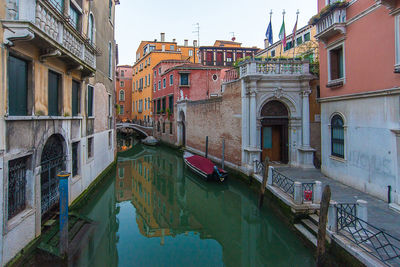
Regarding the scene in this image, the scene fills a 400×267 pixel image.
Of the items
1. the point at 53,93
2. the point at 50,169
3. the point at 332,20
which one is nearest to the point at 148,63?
the point at 332,20

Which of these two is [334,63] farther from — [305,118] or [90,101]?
[90,101]

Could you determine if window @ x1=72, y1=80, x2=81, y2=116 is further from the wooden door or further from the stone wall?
the wooden door

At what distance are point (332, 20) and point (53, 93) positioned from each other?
853 centimetres

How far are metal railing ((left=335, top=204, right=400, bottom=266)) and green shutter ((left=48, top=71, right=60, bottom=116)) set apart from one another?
6.86m

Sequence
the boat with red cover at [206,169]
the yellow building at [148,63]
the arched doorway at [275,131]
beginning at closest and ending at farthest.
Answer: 1. the arched doorway at [275,131]
2. the boat with red cover at [206,169]
3. the yellow building at [148,63]

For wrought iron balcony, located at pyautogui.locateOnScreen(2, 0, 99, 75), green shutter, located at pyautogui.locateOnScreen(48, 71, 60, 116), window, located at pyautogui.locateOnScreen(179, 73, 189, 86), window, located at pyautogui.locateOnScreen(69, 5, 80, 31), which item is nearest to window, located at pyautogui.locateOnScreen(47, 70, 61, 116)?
green shutter, located at pyautogui.locateOnScreen(48, 71, 60, 116)

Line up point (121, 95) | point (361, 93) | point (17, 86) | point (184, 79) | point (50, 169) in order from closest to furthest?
point (17, 86) < point (50, 169) < point (361, 93) < point (184, 79) < point (121, 95)

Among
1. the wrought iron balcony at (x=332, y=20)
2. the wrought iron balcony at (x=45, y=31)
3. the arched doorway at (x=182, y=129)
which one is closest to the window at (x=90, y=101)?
the wrought iron balcony at (x=45, y=31)

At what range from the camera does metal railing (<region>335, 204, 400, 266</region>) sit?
377 cm

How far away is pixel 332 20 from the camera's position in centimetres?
786

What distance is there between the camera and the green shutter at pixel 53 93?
5.93 m

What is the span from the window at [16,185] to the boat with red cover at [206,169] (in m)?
7.83

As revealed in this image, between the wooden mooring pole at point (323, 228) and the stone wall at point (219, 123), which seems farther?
the stone wall at point (219, 123)

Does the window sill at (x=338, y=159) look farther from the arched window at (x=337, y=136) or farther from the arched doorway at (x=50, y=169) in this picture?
the arched doorway at (x=50, y=169)
